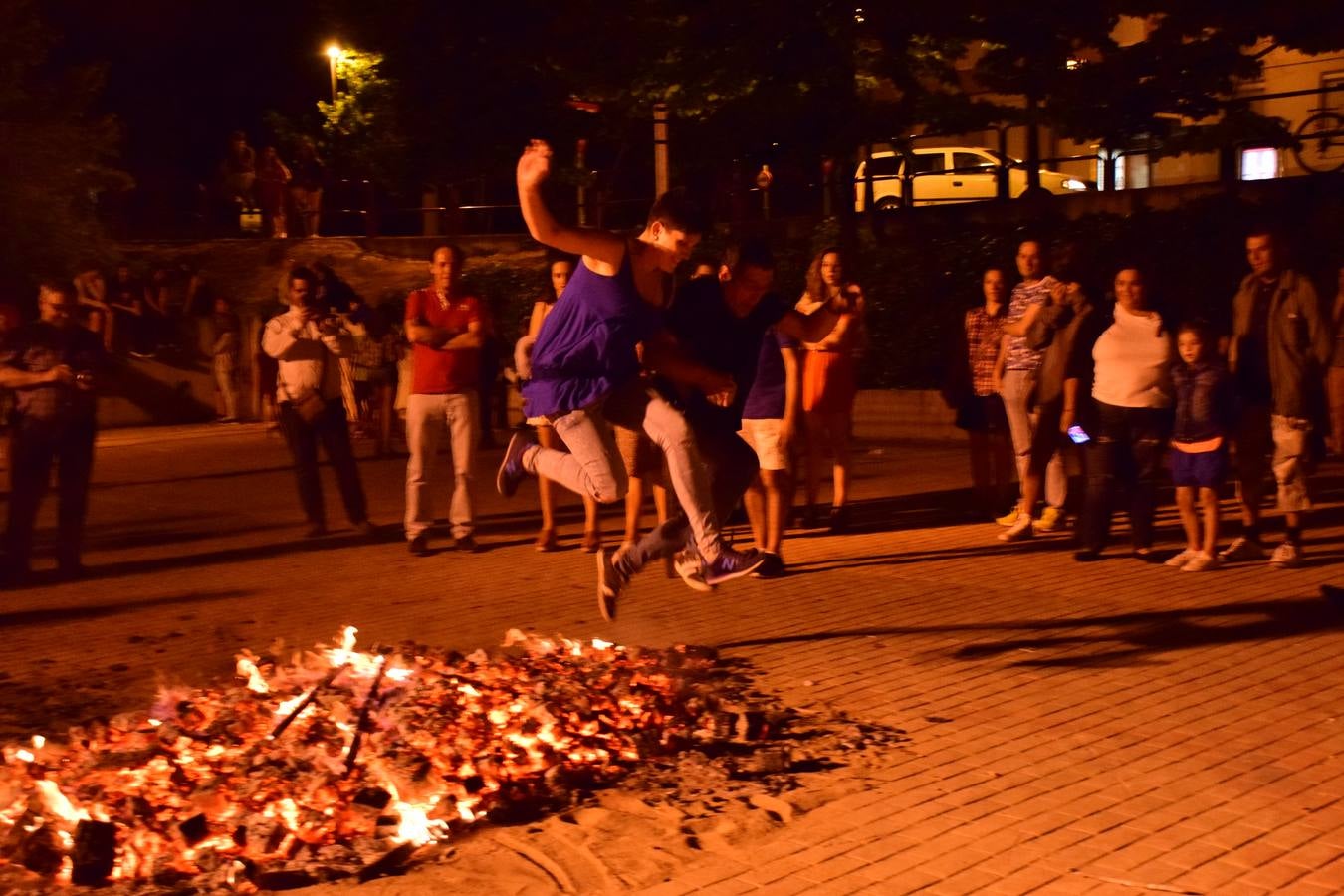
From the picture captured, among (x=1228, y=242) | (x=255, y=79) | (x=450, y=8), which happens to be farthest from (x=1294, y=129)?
(x=255, y=79)

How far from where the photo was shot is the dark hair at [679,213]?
20.9 ft

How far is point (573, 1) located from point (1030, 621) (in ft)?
59.5

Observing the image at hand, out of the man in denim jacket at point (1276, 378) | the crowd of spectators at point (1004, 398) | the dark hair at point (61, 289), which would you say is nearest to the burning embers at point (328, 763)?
the crowd of spectators at point (1004, 398)

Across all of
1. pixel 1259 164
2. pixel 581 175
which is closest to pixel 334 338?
pixel 1259 164

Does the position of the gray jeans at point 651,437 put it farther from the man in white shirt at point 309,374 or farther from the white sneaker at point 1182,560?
the man in white shirt at point 309,374

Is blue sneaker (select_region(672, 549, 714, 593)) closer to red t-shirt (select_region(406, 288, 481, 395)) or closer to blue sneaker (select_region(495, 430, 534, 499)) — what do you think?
blue sneaker (select_region(495, 430, 534, 499))

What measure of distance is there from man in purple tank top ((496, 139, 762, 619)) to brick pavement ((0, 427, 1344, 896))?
867mm

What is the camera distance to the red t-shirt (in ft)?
32.6

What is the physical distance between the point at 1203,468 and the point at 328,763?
18.6 ft

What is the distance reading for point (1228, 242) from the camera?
16922mm

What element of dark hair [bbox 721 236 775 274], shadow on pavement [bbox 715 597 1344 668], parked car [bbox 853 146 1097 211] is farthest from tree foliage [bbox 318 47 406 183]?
shadow on pavement [bbox 715 597 1344 668]

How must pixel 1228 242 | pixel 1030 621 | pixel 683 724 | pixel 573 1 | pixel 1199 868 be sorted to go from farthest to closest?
pixel 573 1
pixel 1228 242
pixel 1030 621
pixel 683 724
pixel 1199 868

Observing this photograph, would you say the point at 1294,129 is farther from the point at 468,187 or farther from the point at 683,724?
the point at 468,187

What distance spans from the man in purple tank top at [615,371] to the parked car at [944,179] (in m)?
15.5
